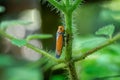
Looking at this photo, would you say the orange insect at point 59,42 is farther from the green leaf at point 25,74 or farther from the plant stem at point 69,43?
the green leaf at point 25,74

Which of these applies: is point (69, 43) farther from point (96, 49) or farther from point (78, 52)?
point (78, 52)

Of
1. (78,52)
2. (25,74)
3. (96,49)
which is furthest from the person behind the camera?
(25,74)

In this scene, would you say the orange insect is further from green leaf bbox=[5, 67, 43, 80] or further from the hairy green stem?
green leaf bbox=[5, 67, 43, 80]

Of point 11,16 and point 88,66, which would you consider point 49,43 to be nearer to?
point 88,66

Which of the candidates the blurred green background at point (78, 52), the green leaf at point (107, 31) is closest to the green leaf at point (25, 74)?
the blurred green background at point (78, 52)

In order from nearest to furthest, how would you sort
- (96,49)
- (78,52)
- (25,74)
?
(96,49) → (78,52) → (25,74)

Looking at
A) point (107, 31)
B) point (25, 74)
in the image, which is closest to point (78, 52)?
point (107, 31)

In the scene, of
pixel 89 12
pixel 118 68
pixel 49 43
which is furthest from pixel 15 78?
pixel 89 12

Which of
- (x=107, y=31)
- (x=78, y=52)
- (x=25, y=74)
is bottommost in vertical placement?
(x=25, y=74)
